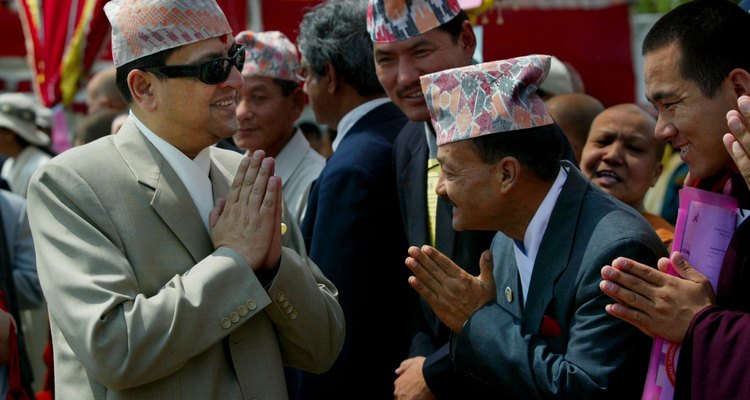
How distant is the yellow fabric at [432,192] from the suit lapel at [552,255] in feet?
2.48

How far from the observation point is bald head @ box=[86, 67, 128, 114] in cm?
720

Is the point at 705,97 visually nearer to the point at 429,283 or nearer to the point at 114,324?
the point at 429,283

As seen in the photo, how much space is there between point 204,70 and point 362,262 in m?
1.20

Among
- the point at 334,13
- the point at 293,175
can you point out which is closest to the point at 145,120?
the point at 334,13

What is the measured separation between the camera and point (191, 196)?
303 cm

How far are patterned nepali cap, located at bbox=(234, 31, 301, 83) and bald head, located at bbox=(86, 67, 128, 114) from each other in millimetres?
2400

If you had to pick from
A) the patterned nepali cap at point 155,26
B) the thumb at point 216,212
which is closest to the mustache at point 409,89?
the patterned nepali cap at point 155,26

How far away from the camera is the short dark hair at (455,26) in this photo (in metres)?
3.94

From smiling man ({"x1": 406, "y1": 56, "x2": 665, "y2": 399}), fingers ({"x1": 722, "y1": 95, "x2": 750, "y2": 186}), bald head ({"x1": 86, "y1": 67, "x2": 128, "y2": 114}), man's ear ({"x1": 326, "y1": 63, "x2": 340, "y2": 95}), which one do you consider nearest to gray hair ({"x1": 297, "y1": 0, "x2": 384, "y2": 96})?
man's ear ({"x1": 326, "y1": 63, "x2": 340, "y2": 95})

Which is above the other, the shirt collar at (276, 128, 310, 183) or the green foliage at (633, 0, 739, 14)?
the shirt collar at (276, 128, 310, 183)

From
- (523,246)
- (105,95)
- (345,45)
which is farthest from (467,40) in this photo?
(105,95)

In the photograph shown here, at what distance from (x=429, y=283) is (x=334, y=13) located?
1696 millimetres

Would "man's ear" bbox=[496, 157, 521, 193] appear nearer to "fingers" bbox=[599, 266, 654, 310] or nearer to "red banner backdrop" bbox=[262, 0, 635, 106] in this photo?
"fingers" bbox=[599, 266, 654, 310]

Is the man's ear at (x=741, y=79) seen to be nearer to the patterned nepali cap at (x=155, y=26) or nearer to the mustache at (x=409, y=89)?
the mustache at (x=409, y=89)
